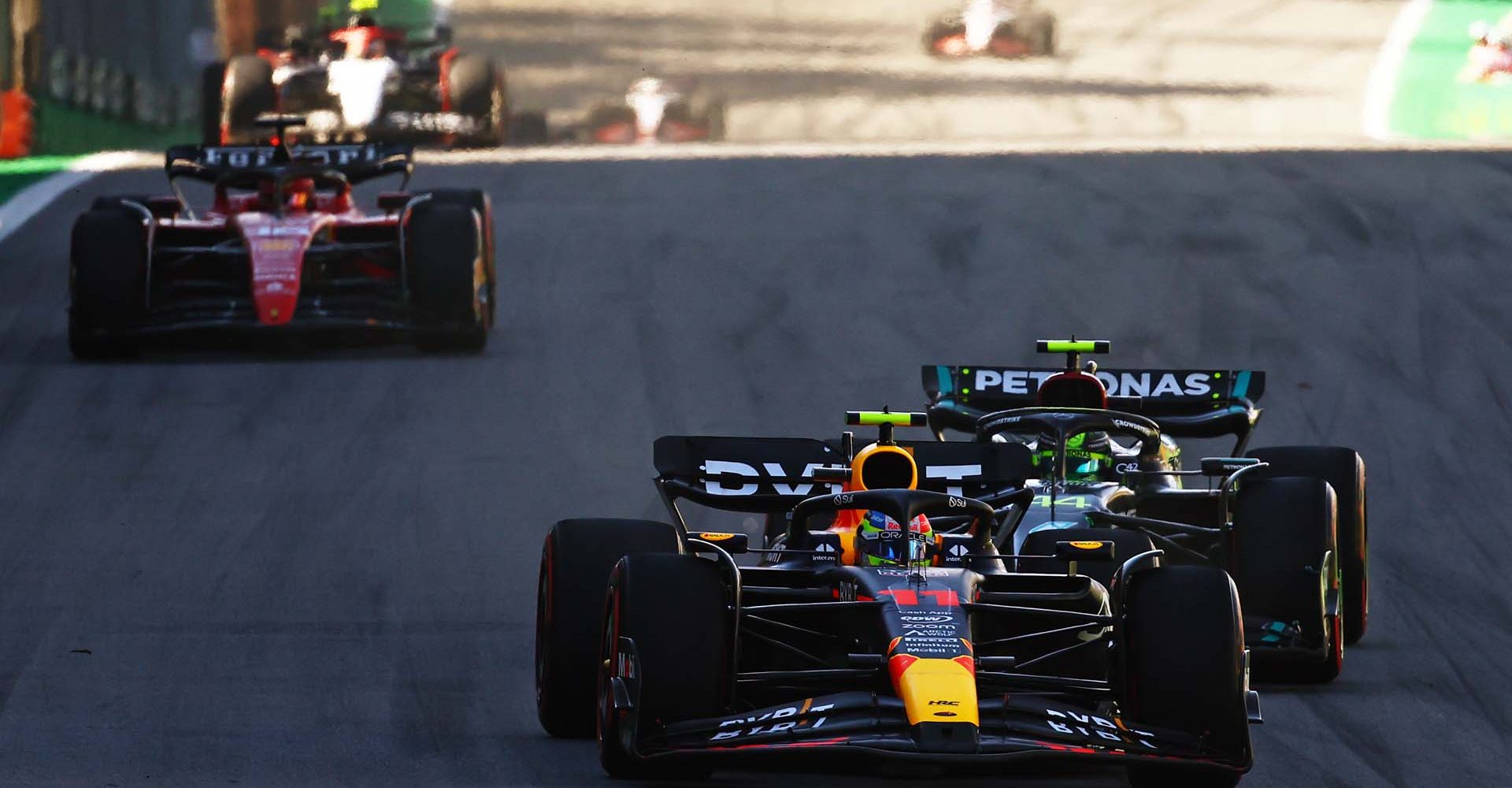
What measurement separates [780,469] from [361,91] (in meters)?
19.9

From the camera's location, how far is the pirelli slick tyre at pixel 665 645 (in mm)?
7832

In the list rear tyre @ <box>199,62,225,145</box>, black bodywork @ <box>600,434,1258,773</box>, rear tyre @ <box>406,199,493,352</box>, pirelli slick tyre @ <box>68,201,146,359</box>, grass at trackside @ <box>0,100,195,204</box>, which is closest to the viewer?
black bodywork @ <box>600,434,1258,773</box>

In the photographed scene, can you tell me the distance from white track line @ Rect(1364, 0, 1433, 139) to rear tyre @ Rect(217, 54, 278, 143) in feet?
59.4

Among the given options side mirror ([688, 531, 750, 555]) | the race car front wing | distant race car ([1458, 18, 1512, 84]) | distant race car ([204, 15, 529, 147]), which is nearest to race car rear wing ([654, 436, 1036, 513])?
side mirror ([688, 531, 750, 555])

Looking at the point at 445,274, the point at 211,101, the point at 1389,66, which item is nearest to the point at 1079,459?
the point at 445,274

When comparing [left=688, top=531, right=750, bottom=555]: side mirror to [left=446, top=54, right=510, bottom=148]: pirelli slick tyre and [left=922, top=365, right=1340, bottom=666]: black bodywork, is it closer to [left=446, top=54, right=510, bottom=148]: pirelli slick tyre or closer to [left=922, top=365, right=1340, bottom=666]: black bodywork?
[left=922, top=365, right=1340, bottom=666]: black bodywork

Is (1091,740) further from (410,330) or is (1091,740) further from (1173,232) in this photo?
(1173,232)

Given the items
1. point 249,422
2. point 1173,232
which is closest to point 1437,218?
point 1173,232

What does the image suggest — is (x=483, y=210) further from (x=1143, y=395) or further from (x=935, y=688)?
(x=935, y=688)

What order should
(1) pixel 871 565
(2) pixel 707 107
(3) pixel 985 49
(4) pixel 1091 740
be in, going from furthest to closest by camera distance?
(3) pixel 985 49, (2) pixel 707 107, (1) pixel 871 565, (4) pixel 1091 740

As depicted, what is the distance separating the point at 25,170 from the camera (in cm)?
2789

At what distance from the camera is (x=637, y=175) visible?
27094 mm

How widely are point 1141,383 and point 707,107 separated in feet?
82.9

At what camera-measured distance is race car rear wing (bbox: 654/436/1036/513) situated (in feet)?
32.8
